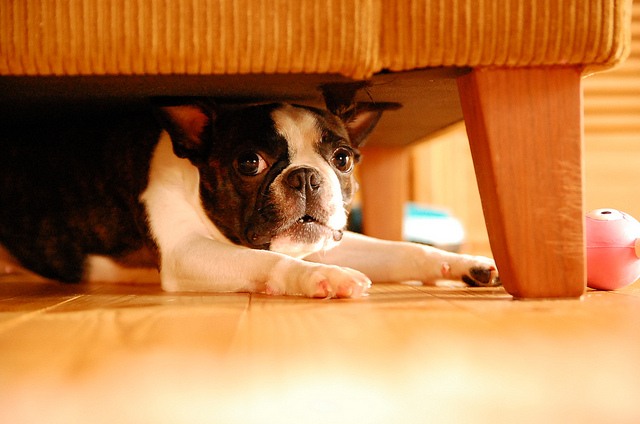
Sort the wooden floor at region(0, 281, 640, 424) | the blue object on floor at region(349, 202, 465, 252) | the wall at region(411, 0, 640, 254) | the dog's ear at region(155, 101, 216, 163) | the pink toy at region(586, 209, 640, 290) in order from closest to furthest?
the wooden floor at region(0, 281, 640, 424), the pink toy at region(586, 209, 640, 290), the dog's ear at region(155, 101, 216, 163), the blue object on floor at region(349, 202, 465, 252), the wall at region(411, 0, 640, 254)

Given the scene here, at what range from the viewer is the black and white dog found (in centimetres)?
129

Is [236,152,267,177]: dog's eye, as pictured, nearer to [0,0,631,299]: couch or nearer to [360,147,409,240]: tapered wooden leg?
[0,0,631,299]: couch

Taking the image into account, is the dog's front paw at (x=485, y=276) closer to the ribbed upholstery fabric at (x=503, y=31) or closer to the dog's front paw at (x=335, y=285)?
the dog's front paw at (x=335, y=285)

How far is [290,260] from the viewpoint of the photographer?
121cm

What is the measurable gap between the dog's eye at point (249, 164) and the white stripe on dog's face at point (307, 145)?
6 centimetres

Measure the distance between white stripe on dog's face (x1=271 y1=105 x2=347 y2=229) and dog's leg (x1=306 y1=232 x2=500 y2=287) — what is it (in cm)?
19

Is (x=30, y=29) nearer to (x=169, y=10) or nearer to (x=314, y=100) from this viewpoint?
(x=169, y=10)

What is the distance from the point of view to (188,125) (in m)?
1.39

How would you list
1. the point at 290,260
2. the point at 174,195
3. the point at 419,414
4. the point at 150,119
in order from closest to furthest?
the point at 419,414 → the point at 290,260 → the point at 174,195 → the point at 150,119

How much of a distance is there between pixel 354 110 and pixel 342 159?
0.46 feet

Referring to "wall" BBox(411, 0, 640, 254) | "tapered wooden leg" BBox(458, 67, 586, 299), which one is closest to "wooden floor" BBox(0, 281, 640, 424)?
"tapered wooden leg" BBox(458, 67, 586, 299)

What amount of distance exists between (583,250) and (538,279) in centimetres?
8

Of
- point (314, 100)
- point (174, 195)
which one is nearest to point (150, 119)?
point (174, 195)

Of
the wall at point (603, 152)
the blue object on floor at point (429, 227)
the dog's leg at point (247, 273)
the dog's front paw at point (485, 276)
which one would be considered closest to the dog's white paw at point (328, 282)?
the dog's leg at point (247, 273)
